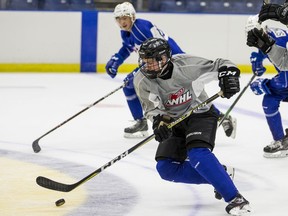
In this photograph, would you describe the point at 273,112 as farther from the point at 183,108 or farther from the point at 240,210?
the point at 240,210

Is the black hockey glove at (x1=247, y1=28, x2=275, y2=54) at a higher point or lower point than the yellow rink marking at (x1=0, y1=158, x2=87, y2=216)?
higher

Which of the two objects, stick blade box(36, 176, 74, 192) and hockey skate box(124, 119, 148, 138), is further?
hockey skate box(124, 119, 148, 138)

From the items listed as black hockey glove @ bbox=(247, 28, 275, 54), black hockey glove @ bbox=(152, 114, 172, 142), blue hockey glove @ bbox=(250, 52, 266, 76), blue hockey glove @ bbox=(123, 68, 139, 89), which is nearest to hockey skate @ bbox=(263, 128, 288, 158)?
blue hockey glove @ bbox=(250, 52, 266, 76)

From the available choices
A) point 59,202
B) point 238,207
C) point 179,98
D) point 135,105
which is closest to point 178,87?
point 179,98

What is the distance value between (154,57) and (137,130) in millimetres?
2219

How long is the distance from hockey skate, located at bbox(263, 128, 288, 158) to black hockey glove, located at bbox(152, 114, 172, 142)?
4.94 ft

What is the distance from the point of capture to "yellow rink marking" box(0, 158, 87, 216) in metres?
3.51

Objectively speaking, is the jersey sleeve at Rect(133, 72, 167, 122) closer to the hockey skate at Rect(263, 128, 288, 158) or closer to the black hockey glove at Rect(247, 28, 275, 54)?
the black hockey glove at Rect(247, 28, 275, 54)

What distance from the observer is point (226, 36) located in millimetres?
10305

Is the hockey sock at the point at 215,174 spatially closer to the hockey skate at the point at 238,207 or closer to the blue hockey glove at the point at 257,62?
the hockey skate at the point at 238,207

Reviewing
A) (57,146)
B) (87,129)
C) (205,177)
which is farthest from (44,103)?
(205,177)

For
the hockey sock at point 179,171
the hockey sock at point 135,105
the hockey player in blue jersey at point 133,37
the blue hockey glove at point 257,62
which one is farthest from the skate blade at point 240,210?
the hockey sock at point 135,105

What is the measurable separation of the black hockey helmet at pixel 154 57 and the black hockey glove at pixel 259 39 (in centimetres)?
92

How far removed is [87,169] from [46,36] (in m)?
5.79
